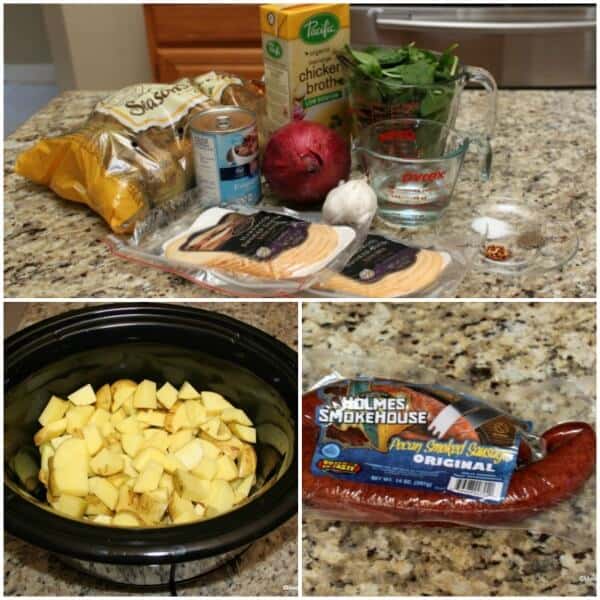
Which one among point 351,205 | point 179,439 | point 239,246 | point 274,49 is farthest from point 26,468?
point 274,49

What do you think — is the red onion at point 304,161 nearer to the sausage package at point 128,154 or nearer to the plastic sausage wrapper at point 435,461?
the sausage package at point 128,154

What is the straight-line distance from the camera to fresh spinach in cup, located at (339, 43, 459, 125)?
89cm

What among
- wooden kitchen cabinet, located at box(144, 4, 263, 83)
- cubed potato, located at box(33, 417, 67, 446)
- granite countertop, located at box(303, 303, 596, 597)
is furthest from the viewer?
wooden kitchen cabinet, located at box(144, 4, 263, 83)

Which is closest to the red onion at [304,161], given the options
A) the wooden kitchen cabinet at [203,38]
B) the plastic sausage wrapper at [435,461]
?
the plastic sausage wrapper at [435,461]

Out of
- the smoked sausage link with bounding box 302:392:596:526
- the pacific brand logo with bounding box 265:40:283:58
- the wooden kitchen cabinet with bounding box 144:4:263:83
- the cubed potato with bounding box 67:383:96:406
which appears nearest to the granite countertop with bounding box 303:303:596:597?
the smoked sausage link with bounding box 302:392:596:526

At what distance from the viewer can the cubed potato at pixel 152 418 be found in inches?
27.0

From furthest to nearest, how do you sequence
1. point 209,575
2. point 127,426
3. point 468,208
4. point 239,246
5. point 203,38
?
point 203,38 < point 468,208 < point 239,246 < point 127,426 < point 209,575

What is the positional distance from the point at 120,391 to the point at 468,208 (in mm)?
489

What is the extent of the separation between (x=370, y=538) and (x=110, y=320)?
1.03ft

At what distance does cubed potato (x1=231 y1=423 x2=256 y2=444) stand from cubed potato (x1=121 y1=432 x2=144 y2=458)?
9 centimetres

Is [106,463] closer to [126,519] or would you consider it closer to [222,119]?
[126,519]

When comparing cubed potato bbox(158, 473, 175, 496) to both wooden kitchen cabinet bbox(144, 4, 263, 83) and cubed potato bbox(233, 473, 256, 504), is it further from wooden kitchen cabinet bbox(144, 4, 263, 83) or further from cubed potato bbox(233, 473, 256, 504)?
wooden kitchen cabinet bbox(144, 4, 263, 83)

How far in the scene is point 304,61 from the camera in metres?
0.90

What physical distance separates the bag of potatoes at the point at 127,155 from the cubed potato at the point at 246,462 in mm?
329
